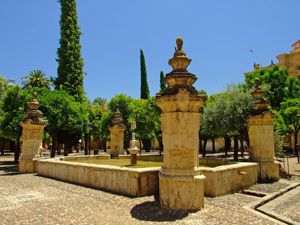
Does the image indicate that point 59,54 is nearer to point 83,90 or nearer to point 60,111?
point 83,90

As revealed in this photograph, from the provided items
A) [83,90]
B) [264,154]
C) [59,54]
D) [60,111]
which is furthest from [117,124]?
[59,54]

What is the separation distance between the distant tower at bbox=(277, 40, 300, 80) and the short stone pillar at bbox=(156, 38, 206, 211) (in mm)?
52687

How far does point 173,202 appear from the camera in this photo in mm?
7043

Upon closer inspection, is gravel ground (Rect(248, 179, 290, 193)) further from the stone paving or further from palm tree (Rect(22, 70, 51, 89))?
palm tree (Rect(22, 70, 51, 89))

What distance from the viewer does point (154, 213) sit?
267 inches

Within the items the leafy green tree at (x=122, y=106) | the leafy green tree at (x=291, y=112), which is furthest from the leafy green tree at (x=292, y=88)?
the leafy green tree at (x=122, y=106)

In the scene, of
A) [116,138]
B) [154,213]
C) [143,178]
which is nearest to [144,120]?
[116,138]

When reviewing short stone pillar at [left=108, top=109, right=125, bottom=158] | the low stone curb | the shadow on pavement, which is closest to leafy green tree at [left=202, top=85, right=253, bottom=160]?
short stone pillar at [left=108, top=109, right=125, bottom=158]

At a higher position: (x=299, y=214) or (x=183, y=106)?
(x=183, y=106)

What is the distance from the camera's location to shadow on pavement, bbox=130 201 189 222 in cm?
640

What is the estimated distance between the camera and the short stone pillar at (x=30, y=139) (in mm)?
15461

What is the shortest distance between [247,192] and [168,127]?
3.87 m

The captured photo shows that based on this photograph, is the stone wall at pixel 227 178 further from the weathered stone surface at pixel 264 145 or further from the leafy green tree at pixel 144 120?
the leafy green tree at pixel 144 120

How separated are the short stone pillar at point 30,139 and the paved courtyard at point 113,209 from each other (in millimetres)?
6103
